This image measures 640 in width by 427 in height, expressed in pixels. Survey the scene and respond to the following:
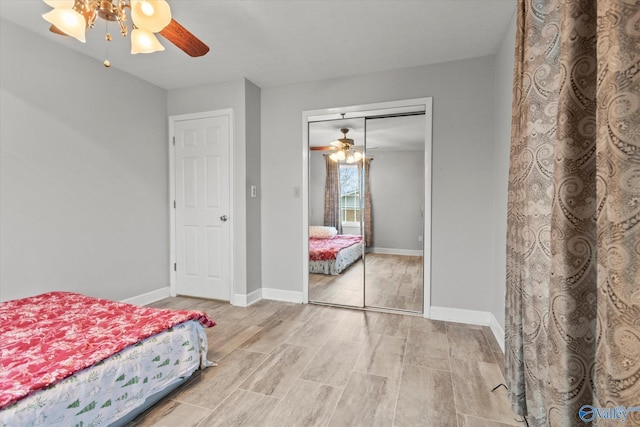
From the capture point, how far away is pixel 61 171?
8.73 feet

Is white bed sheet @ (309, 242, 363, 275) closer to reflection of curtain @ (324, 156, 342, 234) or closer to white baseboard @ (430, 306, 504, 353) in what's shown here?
reflection of curtain @ (324, 156, 342, 234)

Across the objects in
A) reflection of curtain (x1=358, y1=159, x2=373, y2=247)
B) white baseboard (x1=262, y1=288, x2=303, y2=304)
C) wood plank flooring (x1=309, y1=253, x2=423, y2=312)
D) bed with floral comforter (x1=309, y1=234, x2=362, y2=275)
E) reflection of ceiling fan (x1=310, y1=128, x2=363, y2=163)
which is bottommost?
white baseboard (x1=262, y1=288, x2=303, y2=304)

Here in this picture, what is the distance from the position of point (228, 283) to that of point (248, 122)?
1.91 metres

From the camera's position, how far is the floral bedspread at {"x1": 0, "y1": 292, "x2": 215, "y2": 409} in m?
1.31

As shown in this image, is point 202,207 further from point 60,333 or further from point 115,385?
point 115,385

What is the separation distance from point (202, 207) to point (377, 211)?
2107 mm

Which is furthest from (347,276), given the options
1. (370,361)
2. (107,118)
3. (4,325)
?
(107,118)

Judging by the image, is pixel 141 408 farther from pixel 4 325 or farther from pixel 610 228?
pixel 610 228

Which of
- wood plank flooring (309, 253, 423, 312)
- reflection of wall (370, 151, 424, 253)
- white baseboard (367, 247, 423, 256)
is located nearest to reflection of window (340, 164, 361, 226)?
reflection of wall (370, 151, 424, 253)

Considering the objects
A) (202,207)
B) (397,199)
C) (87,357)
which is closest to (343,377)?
(87,357)

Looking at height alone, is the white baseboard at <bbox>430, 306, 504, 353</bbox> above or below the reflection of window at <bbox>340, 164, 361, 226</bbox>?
below

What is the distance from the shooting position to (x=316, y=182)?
353 cm

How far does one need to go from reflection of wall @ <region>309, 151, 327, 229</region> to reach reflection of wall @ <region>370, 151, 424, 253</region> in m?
0.59

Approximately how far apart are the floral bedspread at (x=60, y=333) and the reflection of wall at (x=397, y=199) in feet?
6.90
